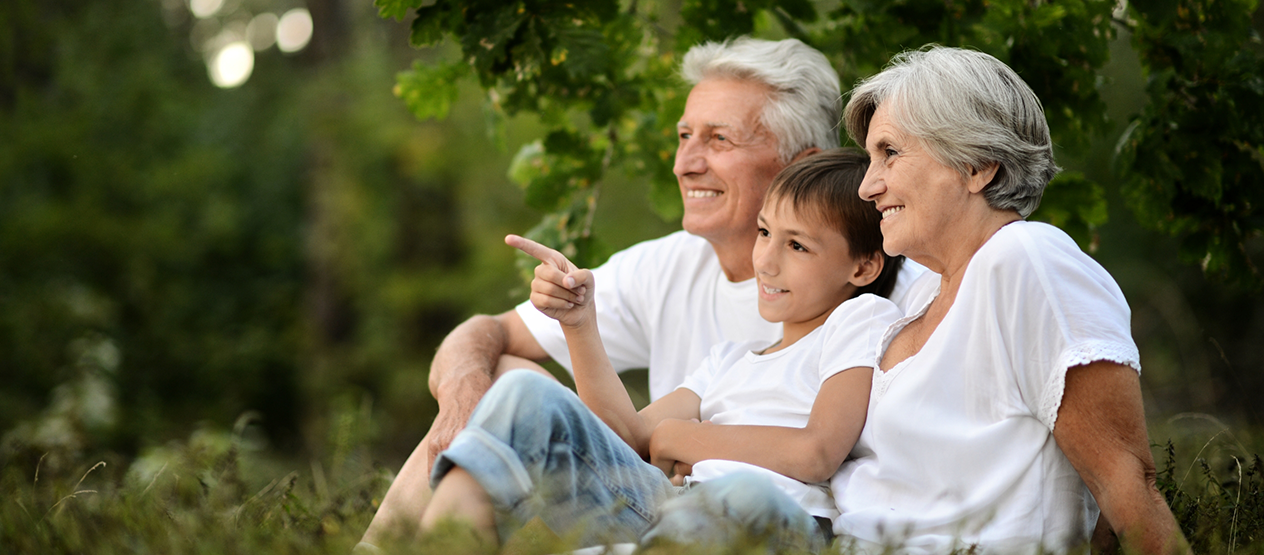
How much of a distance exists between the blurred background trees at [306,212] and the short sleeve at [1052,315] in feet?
5.07

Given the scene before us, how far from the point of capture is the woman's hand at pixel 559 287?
2.24m

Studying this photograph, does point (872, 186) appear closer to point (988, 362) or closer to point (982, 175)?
point (982, 175)

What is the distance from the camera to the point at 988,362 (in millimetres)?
1903

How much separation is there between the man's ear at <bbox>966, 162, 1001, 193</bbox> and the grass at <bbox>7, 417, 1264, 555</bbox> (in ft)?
2.78

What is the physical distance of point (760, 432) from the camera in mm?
2188

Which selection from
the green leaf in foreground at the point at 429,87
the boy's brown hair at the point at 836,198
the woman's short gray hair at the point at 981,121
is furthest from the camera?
the green leaf in foreground at the point at 429,87

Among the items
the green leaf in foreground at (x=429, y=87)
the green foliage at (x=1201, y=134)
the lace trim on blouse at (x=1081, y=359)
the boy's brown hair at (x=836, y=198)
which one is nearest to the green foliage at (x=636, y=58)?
the green leaf in foreground at (x=429, y=87)

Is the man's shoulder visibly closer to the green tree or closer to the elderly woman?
the green tree

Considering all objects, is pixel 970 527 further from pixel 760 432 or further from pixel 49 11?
pixel 49 11

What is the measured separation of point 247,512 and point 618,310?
1.27 m

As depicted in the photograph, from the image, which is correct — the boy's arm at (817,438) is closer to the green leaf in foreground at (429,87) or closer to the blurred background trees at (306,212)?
Result: the blurred background trees at (306,212)

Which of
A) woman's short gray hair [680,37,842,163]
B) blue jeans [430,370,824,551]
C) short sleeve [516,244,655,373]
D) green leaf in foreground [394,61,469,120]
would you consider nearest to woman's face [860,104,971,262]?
blue jeans [430,370,824,551]

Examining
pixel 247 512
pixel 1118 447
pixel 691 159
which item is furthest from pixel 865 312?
pixel 247 512

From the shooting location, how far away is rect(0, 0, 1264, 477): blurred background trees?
371 cm
